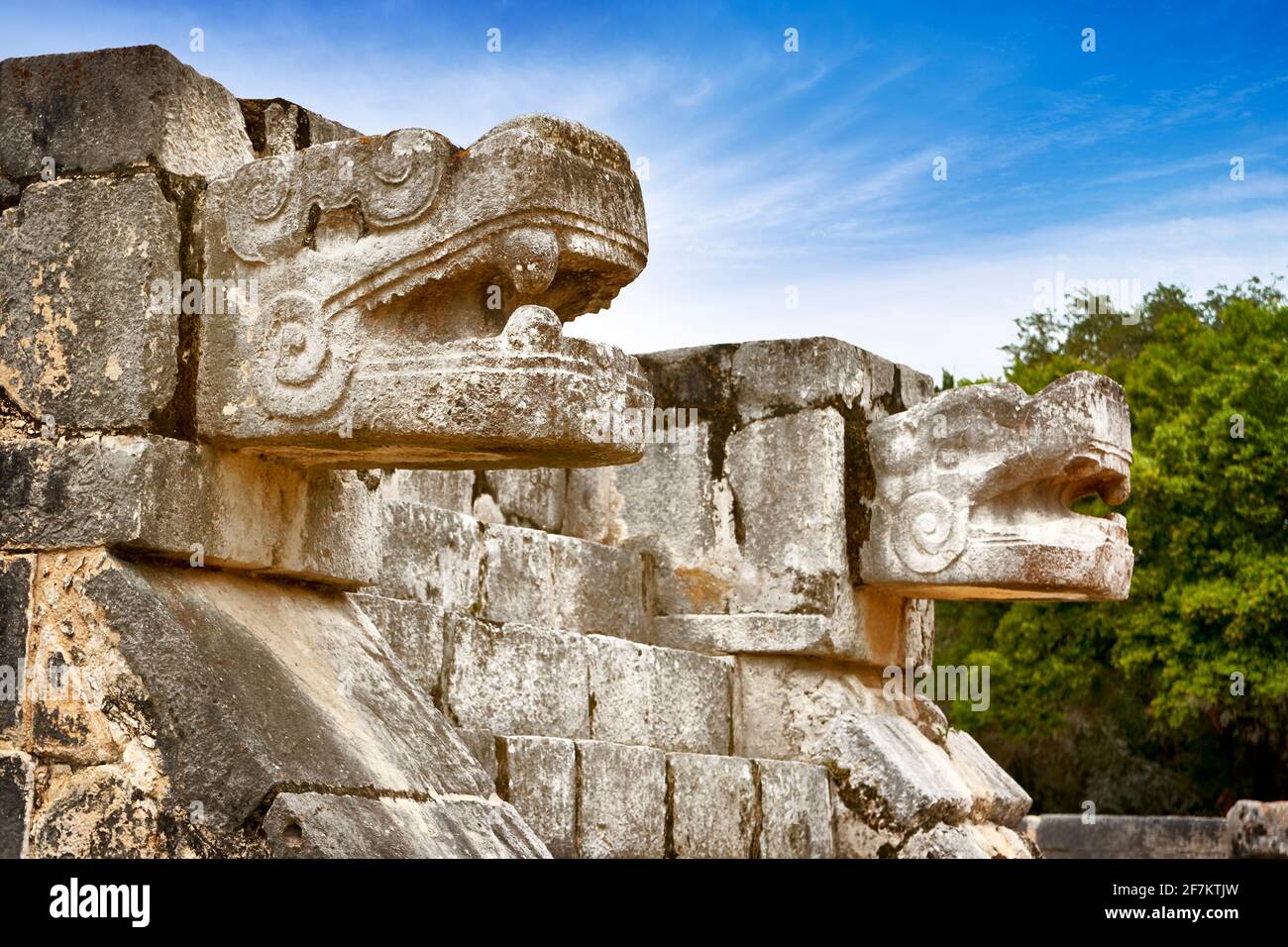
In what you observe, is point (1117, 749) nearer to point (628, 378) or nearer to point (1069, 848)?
point (1069, 848)

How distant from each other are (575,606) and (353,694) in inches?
97.3

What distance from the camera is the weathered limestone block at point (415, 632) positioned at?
5.55 m

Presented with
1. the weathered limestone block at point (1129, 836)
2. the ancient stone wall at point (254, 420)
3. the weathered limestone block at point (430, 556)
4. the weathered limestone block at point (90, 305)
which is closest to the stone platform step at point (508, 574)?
the weathered limestone block at point (430, 556)

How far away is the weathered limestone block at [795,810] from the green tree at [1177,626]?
38.8 feet

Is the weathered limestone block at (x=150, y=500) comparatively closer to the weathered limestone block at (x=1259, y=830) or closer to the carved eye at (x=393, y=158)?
the carved eye at (x=393, y=158)

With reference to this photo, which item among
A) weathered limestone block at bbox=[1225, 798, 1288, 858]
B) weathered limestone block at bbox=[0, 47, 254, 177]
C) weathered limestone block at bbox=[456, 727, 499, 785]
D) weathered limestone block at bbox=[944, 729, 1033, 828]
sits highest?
weathered limestone block at bbox=[0, 47, 254, 177]

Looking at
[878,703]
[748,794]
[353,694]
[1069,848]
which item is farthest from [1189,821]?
[353,694]

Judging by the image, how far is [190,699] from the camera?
399cm

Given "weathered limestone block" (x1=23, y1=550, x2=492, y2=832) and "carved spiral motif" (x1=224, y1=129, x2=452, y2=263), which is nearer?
"weathered limestone block" (x1=23, y1=550, x2=492, y2=832)

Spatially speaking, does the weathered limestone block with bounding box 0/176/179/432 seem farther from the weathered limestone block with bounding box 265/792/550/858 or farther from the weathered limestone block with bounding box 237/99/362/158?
the weathered limestone block with bounding box 265/792/550/858

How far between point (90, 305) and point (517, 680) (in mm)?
2270

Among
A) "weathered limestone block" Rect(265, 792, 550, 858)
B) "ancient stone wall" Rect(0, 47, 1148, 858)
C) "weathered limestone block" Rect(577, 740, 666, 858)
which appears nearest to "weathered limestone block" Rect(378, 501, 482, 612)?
"ancient stone wall" Rect(0, 47, 1148, 858)

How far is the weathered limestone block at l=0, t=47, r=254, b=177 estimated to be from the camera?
14.4 ft

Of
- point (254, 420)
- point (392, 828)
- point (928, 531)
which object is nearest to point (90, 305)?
point (254, 420)
